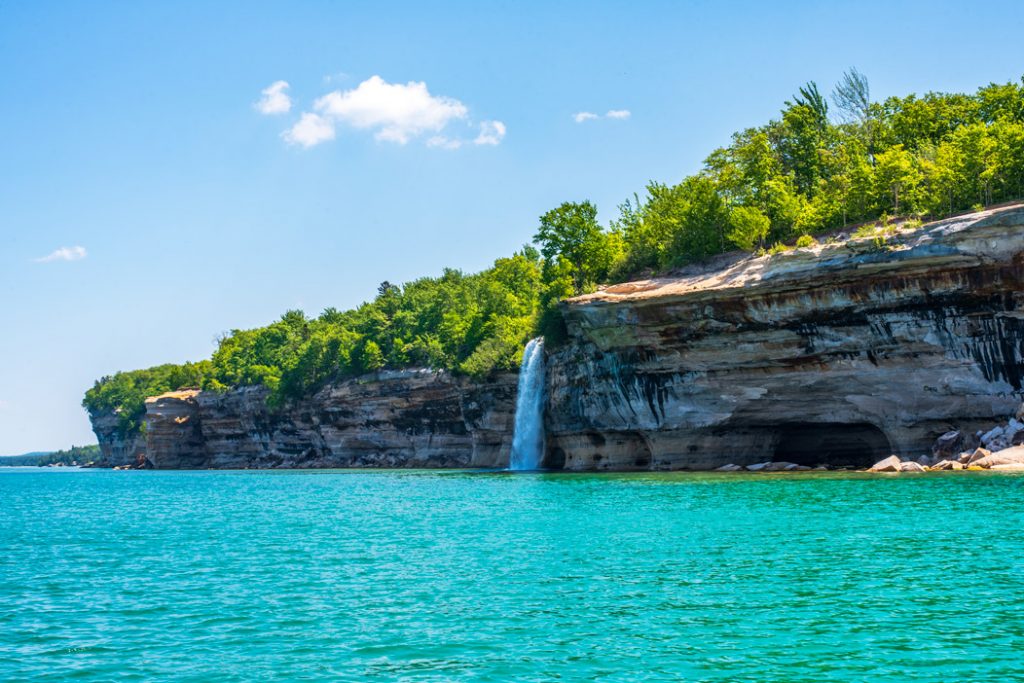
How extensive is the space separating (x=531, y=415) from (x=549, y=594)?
4243 centimetres

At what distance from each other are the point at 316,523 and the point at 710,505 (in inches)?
460

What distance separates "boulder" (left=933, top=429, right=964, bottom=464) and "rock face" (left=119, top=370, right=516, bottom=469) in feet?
96.2

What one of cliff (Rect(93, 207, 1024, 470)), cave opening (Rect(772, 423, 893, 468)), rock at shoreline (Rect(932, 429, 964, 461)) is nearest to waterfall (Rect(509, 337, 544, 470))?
cliff (Rect(93, 207, 1024, 470))

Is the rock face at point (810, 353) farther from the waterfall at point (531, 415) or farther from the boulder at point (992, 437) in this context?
the waterfall at point (531, 415)

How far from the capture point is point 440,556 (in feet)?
65.3

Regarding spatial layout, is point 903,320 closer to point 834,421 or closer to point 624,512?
point 834,421

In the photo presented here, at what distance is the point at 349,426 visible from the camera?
85.5m

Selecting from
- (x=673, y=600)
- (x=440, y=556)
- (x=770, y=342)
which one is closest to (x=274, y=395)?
(x=770, y=342)

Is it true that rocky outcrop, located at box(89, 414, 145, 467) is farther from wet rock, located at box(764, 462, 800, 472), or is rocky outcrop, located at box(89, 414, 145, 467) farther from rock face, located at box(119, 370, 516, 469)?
wet rock, located at box(764, 462, 800, 472)

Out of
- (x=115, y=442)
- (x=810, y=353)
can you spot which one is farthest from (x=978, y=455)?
(x=115, y=442)

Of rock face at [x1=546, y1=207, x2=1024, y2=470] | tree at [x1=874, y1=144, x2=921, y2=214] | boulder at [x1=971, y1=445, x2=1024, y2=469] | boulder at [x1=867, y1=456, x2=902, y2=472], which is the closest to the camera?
boulder at [x1=971, y1=445, x2=1024, y2=469]

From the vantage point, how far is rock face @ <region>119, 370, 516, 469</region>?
68938mm

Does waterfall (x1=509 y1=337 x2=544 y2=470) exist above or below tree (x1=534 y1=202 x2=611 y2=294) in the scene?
below

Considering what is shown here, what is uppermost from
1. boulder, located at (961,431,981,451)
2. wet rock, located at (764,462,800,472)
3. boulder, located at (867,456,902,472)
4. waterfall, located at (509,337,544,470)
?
waterfall, located at (509,337,544,470)
